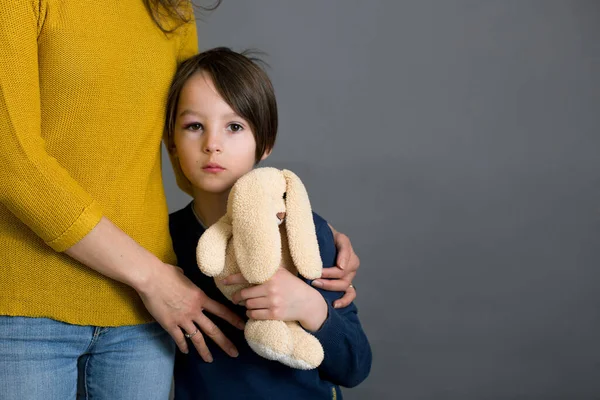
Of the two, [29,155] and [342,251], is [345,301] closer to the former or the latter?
[342,251]

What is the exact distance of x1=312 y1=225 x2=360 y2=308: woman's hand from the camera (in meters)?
1.44

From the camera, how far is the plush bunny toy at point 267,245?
3.98ft

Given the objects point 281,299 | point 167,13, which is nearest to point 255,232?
point 281,299

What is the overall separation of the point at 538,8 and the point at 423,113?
1.71 ft

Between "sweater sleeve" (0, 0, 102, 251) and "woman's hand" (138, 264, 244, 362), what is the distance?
16 centimetres

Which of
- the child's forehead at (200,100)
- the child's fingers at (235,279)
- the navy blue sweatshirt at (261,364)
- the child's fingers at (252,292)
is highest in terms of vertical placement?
the child's forehead at (200,100)

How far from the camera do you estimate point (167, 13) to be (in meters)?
1.40

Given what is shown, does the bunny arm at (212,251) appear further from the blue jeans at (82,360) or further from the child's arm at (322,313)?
the blue jeans at (82,360)

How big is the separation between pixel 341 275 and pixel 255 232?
32cm

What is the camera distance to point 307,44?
8.23 feet

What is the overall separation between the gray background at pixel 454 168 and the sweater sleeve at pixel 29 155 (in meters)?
1.40

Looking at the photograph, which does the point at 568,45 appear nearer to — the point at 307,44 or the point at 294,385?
the point at 307,44

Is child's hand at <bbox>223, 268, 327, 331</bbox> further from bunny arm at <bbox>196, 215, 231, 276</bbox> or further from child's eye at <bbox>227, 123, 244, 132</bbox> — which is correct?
child's eye at <bbox>227, 123, 244, 132</bbox>

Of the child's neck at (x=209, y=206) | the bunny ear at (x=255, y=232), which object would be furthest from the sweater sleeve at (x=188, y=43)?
the bunny ear at (x=255, y=232)
